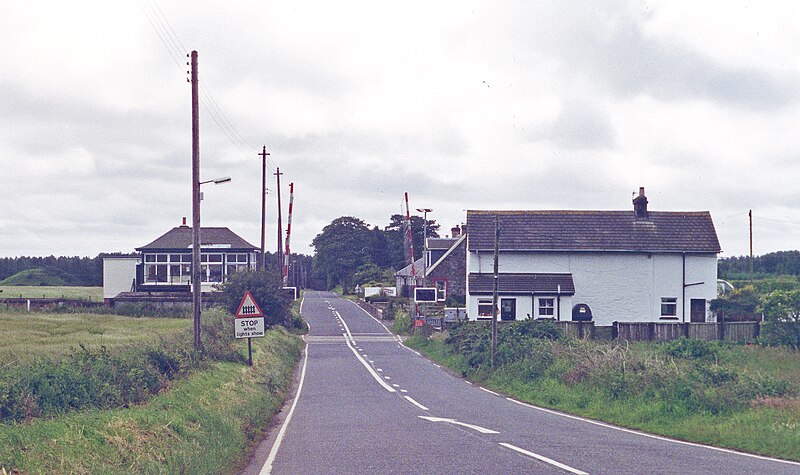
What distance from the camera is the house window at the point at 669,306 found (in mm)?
54812

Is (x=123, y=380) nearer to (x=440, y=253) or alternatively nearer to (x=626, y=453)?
(x=626, y=453)

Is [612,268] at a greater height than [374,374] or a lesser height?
greater

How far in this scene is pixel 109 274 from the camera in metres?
75.2

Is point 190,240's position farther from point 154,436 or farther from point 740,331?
point 154,436

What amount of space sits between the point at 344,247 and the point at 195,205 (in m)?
112

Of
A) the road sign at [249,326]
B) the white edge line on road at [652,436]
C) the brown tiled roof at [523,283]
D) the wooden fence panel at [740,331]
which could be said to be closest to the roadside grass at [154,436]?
the road sign at [249,326]

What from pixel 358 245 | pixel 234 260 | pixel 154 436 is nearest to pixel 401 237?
pixel 358 245

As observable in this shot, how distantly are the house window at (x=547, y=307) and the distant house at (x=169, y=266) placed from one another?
3153 centimetres

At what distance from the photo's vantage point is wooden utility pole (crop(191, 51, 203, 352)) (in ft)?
81.6

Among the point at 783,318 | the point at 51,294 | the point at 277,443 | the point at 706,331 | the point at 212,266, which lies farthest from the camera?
the point at 51,294

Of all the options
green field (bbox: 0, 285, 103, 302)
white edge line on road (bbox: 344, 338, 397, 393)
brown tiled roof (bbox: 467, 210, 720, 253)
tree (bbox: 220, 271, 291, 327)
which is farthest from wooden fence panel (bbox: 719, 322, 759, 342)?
green field (bbox: 0, 285, 103, 302)

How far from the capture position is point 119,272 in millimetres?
75375

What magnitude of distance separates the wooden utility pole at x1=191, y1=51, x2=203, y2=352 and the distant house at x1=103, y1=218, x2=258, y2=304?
49312 millimetres

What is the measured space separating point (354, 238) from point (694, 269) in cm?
8633
